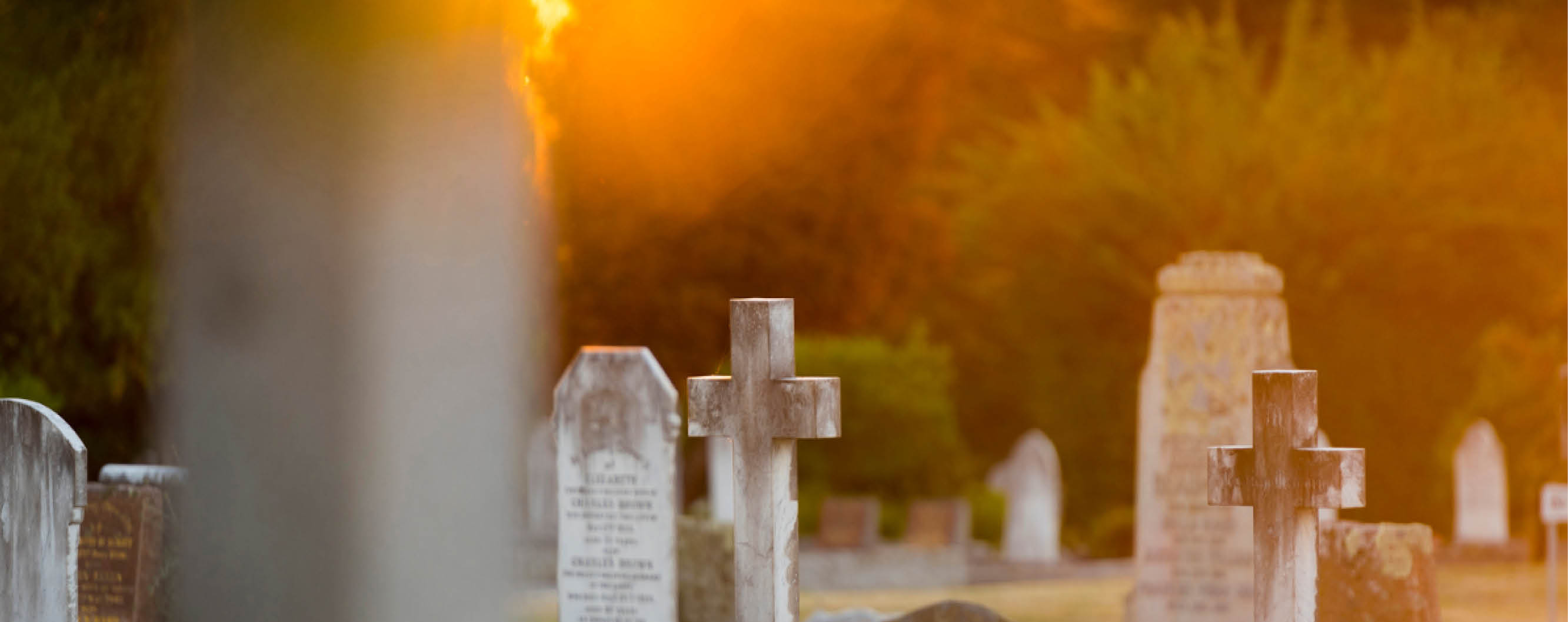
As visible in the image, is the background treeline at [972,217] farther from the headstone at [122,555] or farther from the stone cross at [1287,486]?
the stone cross at [1287,486]

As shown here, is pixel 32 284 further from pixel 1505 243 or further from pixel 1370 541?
pixel 1505 243

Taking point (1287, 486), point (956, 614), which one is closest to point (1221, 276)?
point (956, 614)

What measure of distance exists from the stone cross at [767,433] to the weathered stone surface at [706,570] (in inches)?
121

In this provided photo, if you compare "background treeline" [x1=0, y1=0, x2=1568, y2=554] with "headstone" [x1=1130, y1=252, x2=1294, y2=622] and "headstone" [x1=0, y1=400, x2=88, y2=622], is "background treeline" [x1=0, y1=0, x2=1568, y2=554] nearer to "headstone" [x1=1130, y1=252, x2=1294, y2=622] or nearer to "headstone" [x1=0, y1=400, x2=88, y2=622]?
"headstone" [x1=0, y1=400, x2=88, y2=622]

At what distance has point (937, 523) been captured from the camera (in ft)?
52.3

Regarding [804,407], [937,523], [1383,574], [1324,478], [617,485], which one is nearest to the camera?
[1324,478]

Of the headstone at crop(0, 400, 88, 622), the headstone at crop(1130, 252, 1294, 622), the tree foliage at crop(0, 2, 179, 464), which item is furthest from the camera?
Answer: the tree foliage at crop(0, 2, 179, 464)

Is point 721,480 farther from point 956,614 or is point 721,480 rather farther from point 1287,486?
point 1287,486

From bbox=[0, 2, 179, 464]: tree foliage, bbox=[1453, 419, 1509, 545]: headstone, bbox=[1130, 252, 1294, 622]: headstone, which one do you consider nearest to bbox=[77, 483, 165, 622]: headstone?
bbox=[0, 2, 179, 464]: tree foliage

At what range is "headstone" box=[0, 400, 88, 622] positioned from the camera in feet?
22.6

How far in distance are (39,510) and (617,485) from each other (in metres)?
2.29

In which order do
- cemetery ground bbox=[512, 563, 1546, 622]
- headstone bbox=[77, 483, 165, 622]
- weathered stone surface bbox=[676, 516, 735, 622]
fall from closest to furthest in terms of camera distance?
headstone bbox=[77, 483, 165, 622], weathered stone surface bbox=[676, 516, 735, 622], cemetery ground bbox=[512, 563, 1546, 622]

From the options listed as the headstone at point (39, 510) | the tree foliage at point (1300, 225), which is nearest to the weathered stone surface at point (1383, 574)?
the headstone at point (39, 510)

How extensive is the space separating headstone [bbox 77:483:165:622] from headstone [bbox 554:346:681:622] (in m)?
1.92
